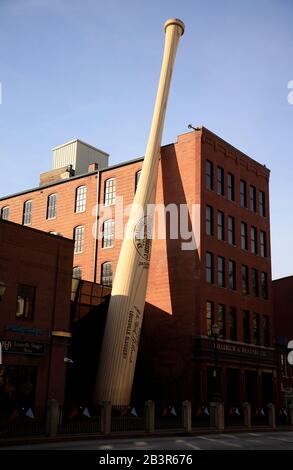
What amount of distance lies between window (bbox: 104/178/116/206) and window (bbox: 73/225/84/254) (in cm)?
351

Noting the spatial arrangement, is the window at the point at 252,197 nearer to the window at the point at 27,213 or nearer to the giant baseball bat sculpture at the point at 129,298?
the giant baseball bat sculpture at the point at 129,298

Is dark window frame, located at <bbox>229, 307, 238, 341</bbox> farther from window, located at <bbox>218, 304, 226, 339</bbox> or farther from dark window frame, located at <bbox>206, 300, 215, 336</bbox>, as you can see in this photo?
dark window frame, located at <bbox>206, 300, 215, 336</bbox>

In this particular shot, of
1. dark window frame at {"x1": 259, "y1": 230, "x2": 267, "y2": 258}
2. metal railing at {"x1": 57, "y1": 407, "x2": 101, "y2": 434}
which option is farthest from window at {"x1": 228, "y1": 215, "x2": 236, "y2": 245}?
metal railing at {"x1": 57, "y1": 407, "x2": 101, "y2": 434}

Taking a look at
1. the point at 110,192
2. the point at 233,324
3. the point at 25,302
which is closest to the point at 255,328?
the point at 233,324

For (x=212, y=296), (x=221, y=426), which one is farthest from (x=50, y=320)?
(x=212, y=296)

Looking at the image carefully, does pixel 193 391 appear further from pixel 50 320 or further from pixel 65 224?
pixel 65 224

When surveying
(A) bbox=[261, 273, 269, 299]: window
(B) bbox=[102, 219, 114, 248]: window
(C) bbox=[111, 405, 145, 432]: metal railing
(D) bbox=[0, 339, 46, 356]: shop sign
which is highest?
(B) bbox=[102, 219, 114, 248]: window

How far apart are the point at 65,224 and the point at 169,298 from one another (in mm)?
14307

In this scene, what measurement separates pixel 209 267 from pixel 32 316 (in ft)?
51.9

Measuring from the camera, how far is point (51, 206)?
51.5 metres

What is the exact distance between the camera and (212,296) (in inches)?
1572

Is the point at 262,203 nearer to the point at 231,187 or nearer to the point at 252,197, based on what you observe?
the point at 252,197

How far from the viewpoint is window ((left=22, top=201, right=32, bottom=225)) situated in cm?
5292

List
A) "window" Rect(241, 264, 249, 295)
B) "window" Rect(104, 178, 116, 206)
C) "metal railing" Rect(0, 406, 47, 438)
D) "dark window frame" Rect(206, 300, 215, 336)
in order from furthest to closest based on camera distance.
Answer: "window" Rect(104, 178, 116, 206) < "window" Rect(241, 264, 249, 295) < "dark window frame" Rect(206, 300, 215, 336) < "metal railing" Rect(0, 406, 47, 438)
